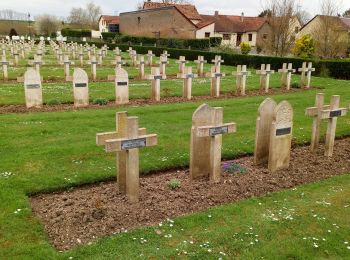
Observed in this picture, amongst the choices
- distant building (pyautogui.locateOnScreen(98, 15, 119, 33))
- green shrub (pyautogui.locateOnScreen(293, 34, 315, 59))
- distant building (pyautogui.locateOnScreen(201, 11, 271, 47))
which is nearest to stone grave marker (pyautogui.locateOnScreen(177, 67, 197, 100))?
green shrub (pyautogui.locateOnScreen(293, 34, 315, 59))

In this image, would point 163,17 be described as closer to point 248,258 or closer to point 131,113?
point 131,113

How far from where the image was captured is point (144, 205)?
18.2ft

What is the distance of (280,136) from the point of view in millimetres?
6910

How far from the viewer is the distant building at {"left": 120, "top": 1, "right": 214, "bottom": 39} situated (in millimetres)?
52688

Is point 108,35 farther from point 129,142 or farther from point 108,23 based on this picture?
point 129,142

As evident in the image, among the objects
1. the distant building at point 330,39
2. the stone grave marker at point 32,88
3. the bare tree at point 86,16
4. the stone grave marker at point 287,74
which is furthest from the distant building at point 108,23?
the stone grave marker at point 32,88

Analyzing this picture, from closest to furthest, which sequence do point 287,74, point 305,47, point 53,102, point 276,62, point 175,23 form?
point 53,102
point 287,74
point 276,62
point 305,47
point 175,23

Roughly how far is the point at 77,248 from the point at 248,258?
1928 mm

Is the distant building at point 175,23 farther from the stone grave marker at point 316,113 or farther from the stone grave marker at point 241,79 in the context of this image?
the stone grave marker at point 316,113

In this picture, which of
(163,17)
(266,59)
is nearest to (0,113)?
(266,59)

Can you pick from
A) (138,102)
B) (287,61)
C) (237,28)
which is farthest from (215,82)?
(237,28)

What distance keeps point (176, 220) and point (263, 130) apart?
284 cm

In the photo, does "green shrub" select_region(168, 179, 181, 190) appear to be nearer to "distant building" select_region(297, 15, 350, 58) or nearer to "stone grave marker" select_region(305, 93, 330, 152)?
"stone grave marker" select_region(305, 93, 330, 152)

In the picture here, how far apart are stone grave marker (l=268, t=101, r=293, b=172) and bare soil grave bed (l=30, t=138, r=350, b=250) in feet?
0.63
